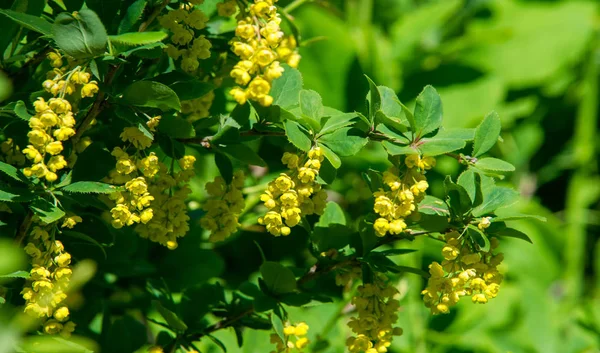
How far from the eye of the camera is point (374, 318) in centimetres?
77

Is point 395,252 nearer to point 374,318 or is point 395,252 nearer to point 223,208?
point 374,318

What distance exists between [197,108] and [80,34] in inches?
8.7

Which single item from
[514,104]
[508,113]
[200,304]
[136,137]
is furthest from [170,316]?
[514,104]

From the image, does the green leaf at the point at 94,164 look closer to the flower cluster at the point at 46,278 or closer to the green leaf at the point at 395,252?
the flower cluster at the point at 46,278

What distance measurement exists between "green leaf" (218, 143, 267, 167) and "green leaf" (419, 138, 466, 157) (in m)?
0.16

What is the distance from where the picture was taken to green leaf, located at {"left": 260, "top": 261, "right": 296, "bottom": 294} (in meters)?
0.80

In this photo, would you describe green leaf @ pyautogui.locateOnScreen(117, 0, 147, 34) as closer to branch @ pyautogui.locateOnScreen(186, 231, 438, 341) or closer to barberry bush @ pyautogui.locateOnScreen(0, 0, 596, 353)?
barberry bush @ pyautogui.locateOnScreen(0, 0, 596, 353)

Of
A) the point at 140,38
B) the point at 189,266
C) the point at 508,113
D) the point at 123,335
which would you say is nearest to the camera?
the point at 140,38

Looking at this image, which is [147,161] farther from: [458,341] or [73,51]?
[458,341]

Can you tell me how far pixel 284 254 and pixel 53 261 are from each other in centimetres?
67

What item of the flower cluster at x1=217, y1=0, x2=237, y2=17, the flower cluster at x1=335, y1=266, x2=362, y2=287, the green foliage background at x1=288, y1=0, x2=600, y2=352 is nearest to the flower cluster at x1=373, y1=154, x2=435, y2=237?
the flower cluster at x1=335, y1=266, x2=362, y2=287

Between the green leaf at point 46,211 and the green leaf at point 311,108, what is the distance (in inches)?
9.4

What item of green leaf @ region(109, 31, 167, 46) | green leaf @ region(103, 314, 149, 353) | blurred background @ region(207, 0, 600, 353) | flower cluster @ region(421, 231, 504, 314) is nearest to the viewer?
green leaf @ region(109, 31, 167, 46)

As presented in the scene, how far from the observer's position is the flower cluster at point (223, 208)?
80 centimetres
